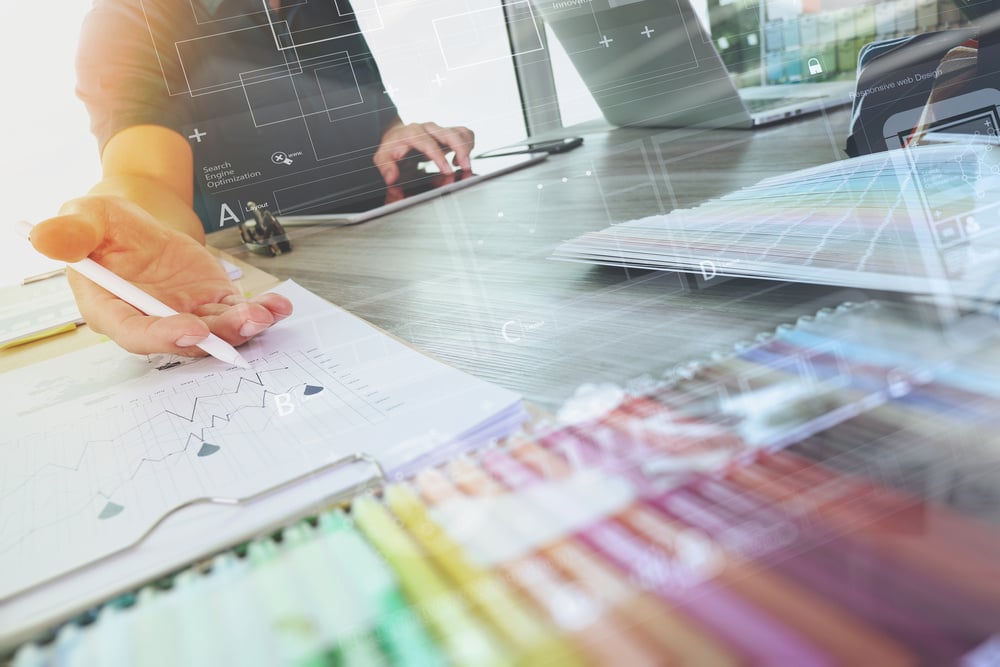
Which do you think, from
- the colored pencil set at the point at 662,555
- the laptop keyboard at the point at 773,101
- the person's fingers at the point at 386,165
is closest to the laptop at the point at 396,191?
the person's fingers at the point at 386,165

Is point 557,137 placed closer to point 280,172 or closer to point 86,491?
point 280,172

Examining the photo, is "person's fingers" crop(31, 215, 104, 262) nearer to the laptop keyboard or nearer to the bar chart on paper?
the bar chart on paper

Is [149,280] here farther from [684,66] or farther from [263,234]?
[684,66]

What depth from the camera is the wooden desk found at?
1.10 ft

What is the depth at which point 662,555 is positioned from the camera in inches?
7.4

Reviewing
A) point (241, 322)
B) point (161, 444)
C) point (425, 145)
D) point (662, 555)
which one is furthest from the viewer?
point (425, 145)

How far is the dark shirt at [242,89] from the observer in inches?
18.7

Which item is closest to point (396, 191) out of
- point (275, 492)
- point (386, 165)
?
point (386, 165)

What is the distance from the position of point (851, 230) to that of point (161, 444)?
1.18 feet

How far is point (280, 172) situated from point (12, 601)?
0.35 metres

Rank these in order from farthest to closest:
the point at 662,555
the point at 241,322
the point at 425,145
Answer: the point at 425,145 < the point at 241,322 < the point at 662,555

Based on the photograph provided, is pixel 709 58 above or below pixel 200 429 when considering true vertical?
above

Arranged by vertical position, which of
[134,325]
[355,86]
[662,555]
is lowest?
[662,555]

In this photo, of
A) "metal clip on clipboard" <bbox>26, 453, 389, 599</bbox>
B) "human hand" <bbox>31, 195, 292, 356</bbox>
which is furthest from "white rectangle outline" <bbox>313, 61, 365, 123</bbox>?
"metal clip on clipboard" <bbox>26, 453, 389, 599</bbox>
